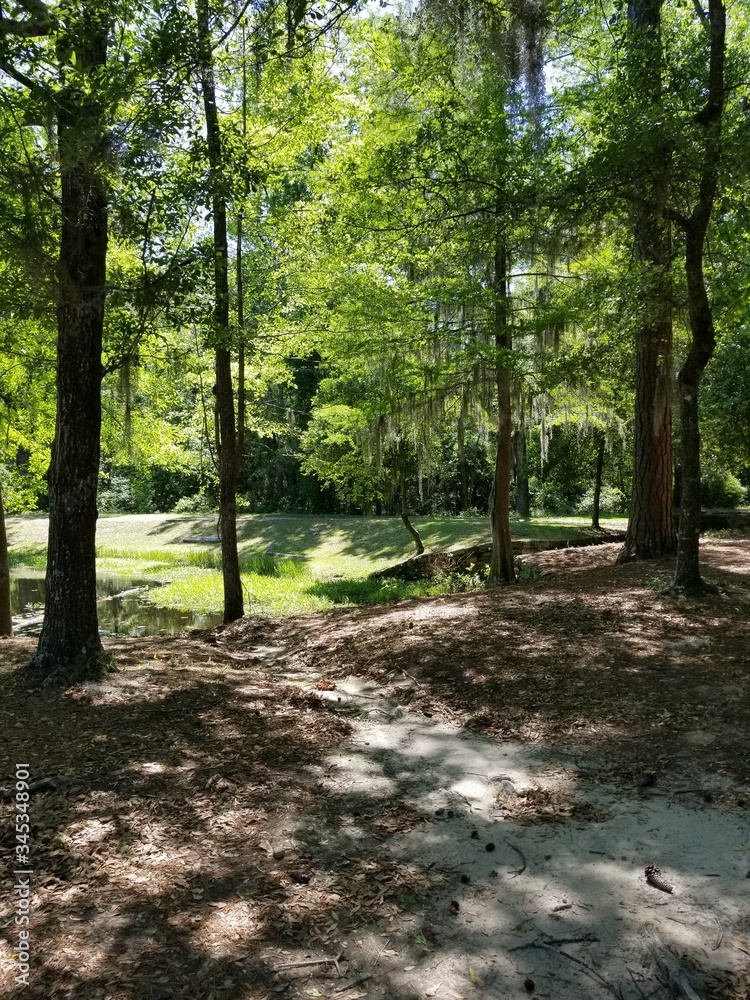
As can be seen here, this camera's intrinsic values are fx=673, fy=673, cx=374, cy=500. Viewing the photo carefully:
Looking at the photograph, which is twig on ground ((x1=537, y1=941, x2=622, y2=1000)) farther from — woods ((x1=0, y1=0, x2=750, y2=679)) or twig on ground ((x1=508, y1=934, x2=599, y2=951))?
woods ((x1=0, y1=0, x2=750, y2=679))

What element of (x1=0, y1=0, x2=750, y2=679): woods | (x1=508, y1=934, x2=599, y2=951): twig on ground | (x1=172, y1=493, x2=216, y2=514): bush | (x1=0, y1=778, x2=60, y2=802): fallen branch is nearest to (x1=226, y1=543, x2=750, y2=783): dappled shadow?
(x1=0, y1=0, x2=750, y2=679): woods

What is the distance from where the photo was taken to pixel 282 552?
2169cm

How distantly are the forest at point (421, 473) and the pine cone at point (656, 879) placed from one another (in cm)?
2


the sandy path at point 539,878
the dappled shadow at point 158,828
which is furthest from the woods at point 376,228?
the sandy path at point 539,878

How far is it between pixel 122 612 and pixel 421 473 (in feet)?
23.5

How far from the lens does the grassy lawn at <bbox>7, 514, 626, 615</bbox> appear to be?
1450 centimetres

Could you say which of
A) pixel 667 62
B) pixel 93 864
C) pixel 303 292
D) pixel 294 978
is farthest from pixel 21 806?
pixel 303 292

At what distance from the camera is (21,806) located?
3.33m

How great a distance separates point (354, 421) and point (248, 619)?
4.62 m

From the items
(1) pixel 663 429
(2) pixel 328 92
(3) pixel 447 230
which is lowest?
(1) pixel 663 429

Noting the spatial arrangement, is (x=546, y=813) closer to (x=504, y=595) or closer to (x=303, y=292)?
(x=504, y=595)

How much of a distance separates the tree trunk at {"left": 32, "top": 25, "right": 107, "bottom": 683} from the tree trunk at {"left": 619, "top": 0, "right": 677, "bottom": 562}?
16.3 feet

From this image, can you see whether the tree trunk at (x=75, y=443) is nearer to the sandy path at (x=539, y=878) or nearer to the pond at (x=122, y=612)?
the sandy path at (x=539, y=878)

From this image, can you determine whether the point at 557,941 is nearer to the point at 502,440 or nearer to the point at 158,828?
the point at 158,828
